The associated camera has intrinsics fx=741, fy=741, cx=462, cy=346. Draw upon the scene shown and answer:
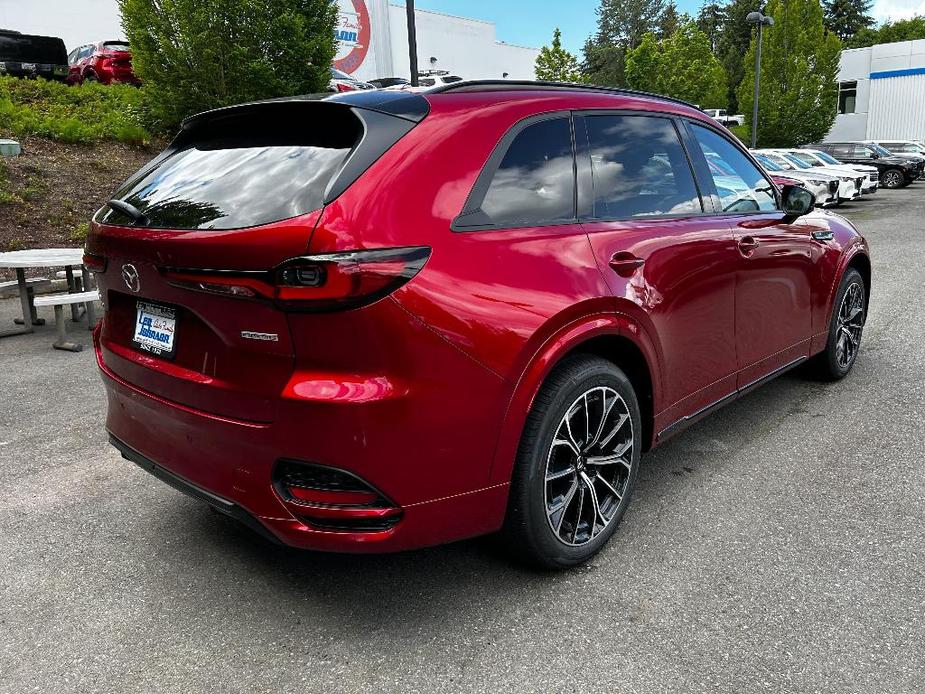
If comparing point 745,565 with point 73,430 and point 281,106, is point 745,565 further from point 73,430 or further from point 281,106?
point 73,430

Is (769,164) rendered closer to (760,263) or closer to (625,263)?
(760,263)

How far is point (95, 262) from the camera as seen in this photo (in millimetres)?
2852

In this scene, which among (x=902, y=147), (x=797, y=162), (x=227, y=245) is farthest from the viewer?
(x=902, y=147)

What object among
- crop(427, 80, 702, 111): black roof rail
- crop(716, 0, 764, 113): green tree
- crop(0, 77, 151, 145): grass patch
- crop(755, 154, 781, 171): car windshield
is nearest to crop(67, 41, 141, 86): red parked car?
crop(0, 77, 151, 145): grass patch

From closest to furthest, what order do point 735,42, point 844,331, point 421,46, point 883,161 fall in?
point 844,331, point 883,161, point 421,46, point 735,42

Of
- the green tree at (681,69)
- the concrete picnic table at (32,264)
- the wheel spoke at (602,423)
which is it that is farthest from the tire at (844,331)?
the green tree at (681,69)

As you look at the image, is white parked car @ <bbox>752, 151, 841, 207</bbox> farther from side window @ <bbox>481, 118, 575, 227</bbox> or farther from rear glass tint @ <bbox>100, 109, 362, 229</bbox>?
rear glass tint @ <bbox>100, 109, 362, 229</bbox>

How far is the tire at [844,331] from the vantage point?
15.8ft

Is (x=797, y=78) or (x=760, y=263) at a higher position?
(x=797, y=78)

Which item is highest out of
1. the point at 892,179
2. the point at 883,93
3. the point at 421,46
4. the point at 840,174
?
the point at 421,46

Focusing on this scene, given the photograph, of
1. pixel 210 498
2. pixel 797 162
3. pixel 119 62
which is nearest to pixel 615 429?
pixel 210 498

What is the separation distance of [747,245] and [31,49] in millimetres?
21170

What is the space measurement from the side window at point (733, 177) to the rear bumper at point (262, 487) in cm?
210

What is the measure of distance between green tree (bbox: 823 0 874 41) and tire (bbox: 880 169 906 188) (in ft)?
234
